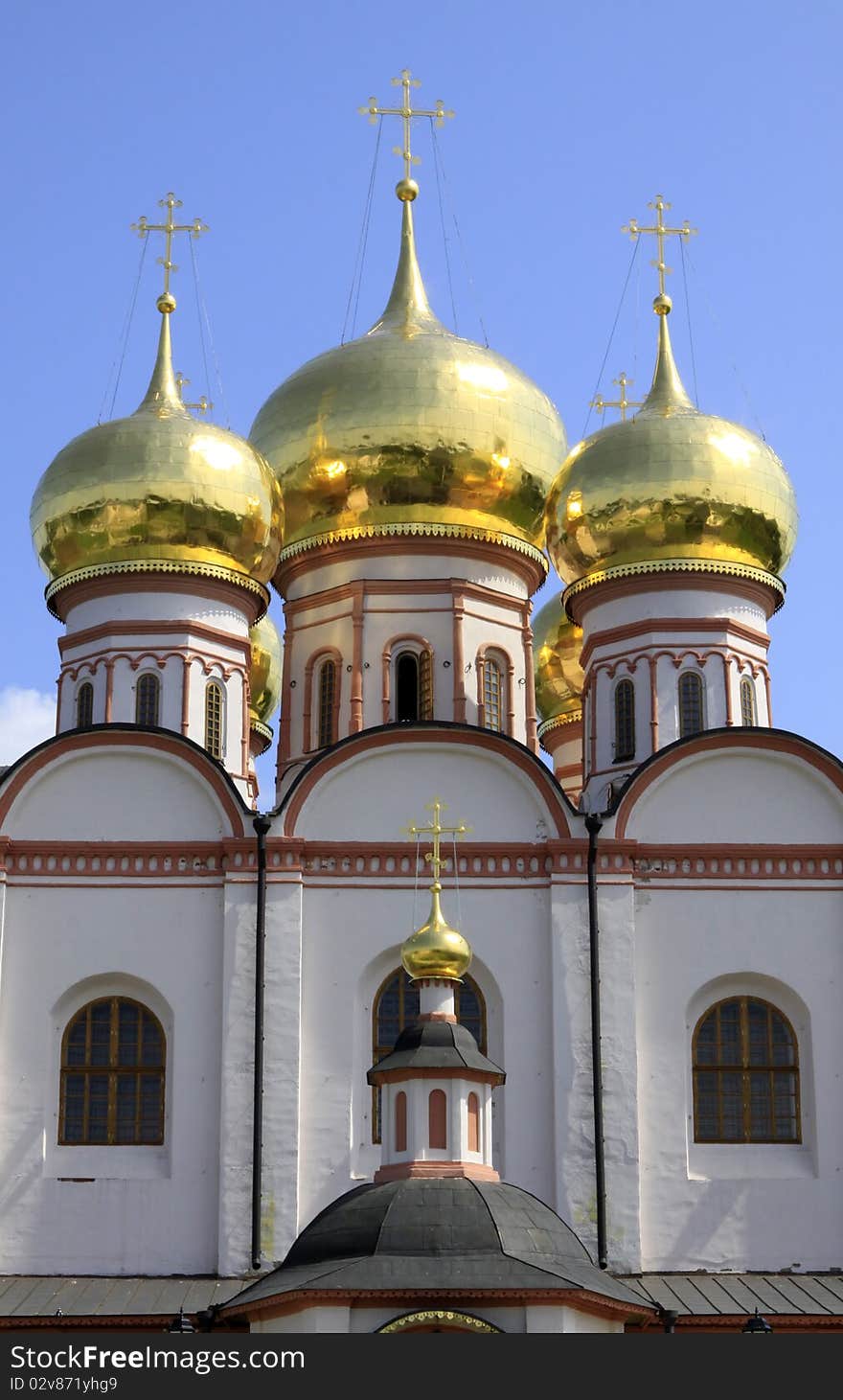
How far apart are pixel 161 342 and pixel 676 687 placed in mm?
6021

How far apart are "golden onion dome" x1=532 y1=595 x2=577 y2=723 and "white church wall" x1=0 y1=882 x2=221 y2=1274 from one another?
7.88m

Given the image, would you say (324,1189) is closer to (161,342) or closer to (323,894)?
(323,894)

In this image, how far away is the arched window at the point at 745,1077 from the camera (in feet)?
60.4

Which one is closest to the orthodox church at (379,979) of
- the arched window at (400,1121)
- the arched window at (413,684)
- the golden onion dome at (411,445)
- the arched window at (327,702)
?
the arched window at (400,1121)

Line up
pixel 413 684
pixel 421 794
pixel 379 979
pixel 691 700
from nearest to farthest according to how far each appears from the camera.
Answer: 1. pixel 379 979
2. pixel 421 794
3. pixel 691 700
4. pixel 413 684

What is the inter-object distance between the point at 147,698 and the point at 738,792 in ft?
17.1

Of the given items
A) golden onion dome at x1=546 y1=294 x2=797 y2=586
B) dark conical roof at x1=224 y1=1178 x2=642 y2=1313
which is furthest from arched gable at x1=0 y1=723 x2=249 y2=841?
dark conical roof at x1=224 y1=1178 x2=642 y2=1313

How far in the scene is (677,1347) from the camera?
11836 millimetres

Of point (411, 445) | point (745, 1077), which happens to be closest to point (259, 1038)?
point (745, 1077)

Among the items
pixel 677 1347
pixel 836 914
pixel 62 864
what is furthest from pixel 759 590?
pixel 677 1347

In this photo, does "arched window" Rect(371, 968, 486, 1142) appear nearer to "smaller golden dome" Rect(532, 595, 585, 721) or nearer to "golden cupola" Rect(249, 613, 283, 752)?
"golden cupola" Rect(249, 613, 283, 752)

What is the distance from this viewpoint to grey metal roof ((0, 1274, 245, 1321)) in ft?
55.5

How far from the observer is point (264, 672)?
25188 millimetres

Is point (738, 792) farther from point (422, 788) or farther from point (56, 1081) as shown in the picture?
point (56, 1081)
